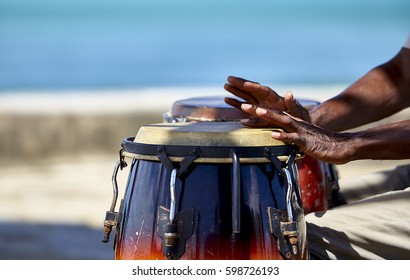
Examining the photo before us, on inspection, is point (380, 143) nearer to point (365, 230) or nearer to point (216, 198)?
point (365, 230)

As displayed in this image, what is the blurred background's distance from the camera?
614 centimetres

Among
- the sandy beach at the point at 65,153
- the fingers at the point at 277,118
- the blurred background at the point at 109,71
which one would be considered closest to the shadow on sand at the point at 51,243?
the blurred background at the point at 109,71

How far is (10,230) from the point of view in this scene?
5.57m

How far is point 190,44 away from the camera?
83.6 feet

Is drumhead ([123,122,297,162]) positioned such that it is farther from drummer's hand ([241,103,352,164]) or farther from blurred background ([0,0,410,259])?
blurred background ([0,0,410,259])

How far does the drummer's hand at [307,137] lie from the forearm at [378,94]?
65 centimetres

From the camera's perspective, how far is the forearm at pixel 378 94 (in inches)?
117

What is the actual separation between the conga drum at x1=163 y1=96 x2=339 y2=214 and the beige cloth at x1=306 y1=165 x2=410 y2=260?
267mm

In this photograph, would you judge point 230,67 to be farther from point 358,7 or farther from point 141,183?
point 358,7

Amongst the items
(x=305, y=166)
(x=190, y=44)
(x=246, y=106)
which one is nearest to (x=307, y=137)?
(x=246, y=106)

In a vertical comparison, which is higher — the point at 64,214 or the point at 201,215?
the point at 201,215

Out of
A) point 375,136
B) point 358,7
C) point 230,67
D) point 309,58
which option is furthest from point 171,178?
point 358,7

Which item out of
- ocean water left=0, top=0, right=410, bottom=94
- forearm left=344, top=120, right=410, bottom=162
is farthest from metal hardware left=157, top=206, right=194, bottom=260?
ocean water left=0, top=0, right=410, bottom=94

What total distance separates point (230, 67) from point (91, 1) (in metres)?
26.7
